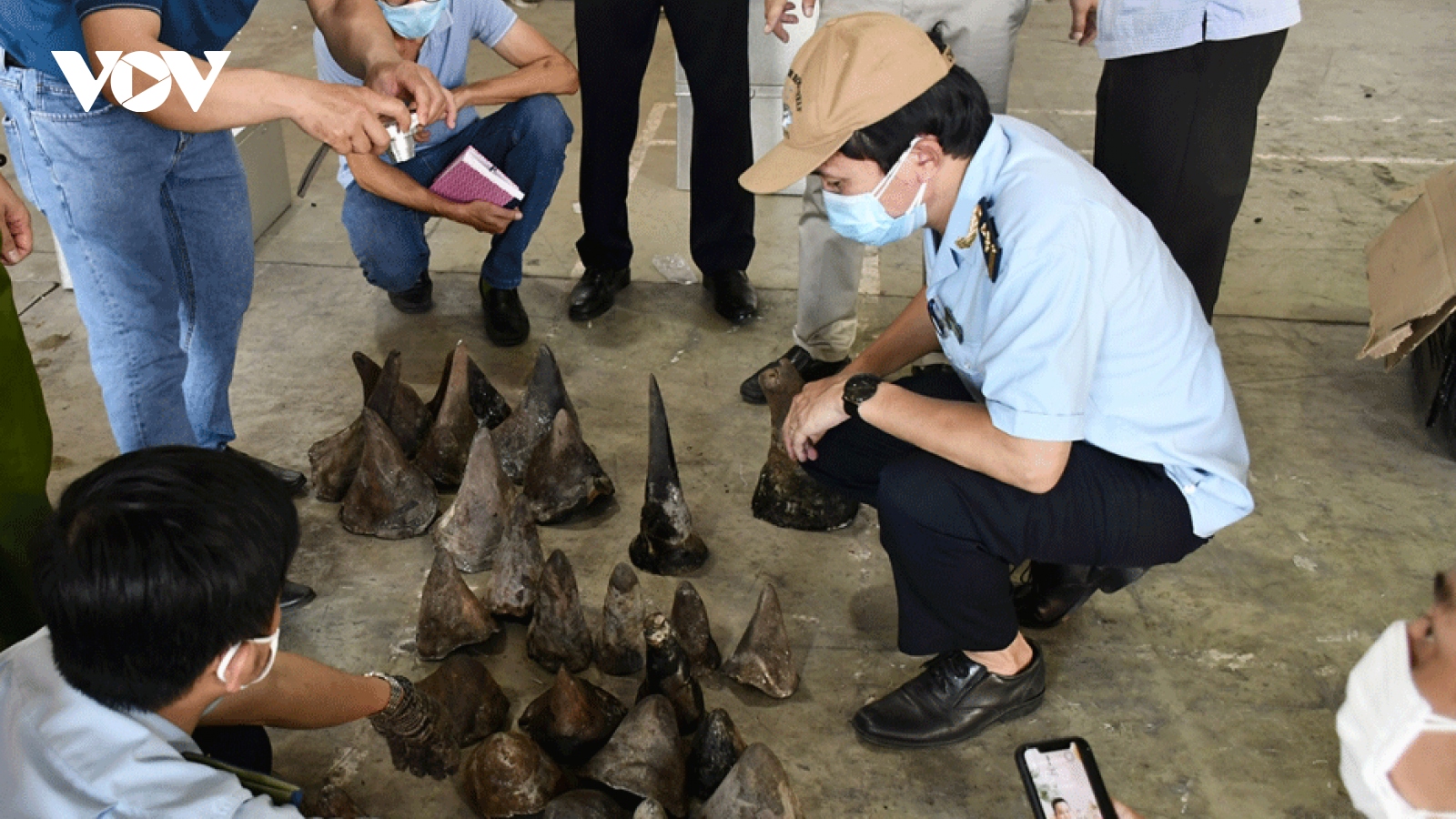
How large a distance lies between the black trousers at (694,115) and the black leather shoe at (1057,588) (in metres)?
1.51

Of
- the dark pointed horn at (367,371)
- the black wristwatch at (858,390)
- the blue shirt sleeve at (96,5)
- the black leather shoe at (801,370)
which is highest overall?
the blue shirt sleeve at (96,5)

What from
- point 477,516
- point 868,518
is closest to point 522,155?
point 477,516

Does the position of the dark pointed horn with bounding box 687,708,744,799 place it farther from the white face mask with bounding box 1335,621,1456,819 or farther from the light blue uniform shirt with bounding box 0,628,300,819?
the white face mask with bounding box 1335,621,1456,819

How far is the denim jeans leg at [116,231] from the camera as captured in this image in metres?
2.23

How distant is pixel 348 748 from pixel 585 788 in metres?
0.51

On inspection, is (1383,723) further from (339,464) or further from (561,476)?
(339,464)

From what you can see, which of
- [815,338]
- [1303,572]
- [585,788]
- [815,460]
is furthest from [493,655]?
[1303,572]

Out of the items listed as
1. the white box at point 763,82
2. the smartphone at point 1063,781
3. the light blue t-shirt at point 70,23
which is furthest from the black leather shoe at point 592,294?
the smartphone at point 1063,781

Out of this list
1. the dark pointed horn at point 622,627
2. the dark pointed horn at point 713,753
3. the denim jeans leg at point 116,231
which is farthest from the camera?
the dark pointed horn at point 622,627

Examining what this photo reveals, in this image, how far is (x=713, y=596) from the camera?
8.73 feet

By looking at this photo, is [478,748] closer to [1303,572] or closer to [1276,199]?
[1303,572]

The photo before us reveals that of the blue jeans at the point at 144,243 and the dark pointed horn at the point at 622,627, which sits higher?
the blue jeans at the point at 144,243

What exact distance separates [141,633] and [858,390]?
128 cm

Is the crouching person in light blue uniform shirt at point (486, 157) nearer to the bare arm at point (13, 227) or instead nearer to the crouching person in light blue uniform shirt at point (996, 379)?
the bare arm at point (13, 227)
